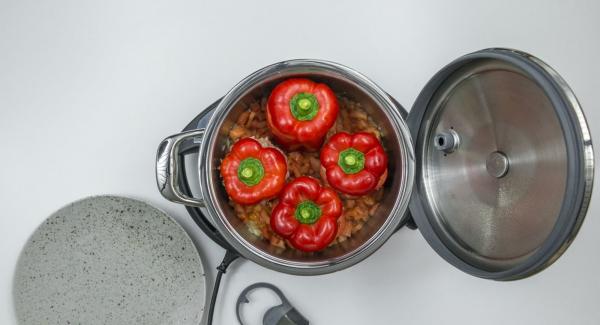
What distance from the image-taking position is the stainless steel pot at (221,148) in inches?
28.8

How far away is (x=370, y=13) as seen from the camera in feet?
3.21

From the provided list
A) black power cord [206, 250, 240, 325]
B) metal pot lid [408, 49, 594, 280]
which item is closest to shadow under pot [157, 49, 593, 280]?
metal pot lid [408, 49, 594, 280]

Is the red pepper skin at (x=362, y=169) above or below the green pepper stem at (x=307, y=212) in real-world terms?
above

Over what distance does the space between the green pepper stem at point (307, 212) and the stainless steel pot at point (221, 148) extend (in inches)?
2.4

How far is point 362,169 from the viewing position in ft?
2.57

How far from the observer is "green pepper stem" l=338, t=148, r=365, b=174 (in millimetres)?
762

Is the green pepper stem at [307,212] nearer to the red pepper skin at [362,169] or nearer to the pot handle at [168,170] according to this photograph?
the red pepper skin at [362,169]

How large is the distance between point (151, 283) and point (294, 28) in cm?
53

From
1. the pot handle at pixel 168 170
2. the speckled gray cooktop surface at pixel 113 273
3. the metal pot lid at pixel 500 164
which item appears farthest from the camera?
the speckled gray cooktop surface at pixel 113 273

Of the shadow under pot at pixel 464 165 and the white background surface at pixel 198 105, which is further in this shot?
the white background surface at pixel 198 105

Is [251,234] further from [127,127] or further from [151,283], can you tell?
[127,127]

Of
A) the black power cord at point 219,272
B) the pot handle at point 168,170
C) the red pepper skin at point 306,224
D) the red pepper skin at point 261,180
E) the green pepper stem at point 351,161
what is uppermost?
the pot handle at point 168,170

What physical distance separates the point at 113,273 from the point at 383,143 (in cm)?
51

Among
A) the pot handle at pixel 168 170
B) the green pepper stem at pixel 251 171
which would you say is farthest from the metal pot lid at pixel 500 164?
the pot handle at pixel 168 170
